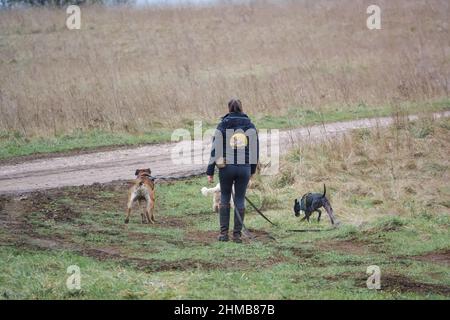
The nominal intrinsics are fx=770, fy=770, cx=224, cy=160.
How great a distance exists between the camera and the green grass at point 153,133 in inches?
794

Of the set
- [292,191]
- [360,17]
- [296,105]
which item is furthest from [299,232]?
[360,17]

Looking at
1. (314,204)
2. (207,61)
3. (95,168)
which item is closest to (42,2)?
(207,61)

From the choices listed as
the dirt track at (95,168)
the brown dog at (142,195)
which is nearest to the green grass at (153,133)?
the dirt track at (95,168)

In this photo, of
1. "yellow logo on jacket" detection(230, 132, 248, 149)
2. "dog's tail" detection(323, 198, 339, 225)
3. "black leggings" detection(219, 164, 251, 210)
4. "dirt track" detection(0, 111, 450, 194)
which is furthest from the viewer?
"dirt track" detection(0, 111, 450, 194)

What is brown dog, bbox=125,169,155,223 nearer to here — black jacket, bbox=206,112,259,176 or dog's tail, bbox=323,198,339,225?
black jacket, bbox=206,112,259,176

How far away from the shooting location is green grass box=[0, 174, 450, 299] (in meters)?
8.32

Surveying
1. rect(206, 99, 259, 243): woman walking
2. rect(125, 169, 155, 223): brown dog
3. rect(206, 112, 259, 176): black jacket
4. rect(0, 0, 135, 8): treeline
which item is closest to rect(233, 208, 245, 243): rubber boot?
rect(206, 99, 259, 243): woman walking

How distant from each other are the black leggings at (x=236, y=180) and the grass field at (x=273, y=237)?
2.12 feet

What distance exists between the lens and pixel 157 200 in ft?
50.0

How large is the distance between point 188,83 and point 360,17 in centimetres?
1525

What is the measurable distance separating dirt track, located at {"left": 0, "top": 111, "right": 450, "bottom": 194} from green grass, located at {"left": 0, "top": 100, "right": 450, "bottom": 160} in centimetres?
86

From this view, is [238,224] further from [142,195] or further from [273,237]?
[142,195]
